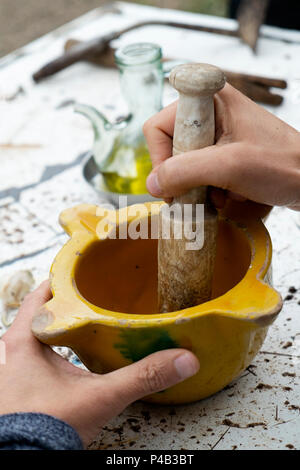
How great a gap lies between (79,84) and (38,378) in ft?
3.58

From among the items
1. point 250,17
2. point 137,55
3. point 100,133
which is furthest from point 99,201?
point 250,17

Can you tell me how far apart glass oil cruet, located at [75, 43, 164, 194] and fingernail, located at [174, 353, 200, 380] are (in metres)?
0.51

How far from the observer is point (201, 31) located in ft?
5.49

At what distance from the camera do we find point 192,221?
65 centimetres

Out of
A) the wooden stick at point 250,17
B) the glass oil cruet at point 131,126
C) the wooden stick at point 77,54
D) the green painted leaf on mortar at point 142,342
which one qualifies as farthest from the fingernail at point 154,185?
the wooden stick at point 250,17

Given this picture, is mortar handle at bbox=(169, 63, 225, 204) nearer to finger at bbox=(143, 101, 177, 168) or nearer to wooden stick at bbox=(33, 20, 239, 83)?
finger at bbox=(143, 101, 177, 168)

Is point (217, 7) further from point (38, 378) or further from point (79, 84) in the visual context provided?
point (38, 378)

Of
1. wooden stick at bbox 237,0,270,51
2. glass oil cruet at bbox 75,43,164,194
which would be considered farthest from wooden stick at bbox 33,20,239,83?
glass oil cruet at bbox 75,43,164,194

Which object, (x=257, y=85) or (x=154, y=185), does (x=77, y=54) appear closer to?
(x=257, y=85)

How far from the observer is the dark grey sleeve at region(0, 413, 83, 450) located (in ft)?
1.79

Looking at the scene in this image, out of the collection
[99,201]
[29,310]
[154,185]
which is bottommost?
[99,201]

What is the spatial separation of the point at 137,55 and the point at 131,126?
13cm

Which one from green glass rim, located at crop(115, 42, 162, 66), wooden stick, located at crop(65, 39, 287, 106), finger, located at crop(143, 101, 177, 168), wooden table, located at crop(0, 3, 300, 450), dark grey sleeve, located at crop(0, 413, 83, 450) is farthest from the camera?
wooden stick, located at crop(65, 39, 287, 106)

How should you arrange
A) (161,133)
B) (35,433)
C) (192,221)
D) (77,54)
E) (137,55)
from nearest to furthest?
1. (35,433)
2. (192,221)
3. (161,133)
4. (137,55)
5. (77,54)
